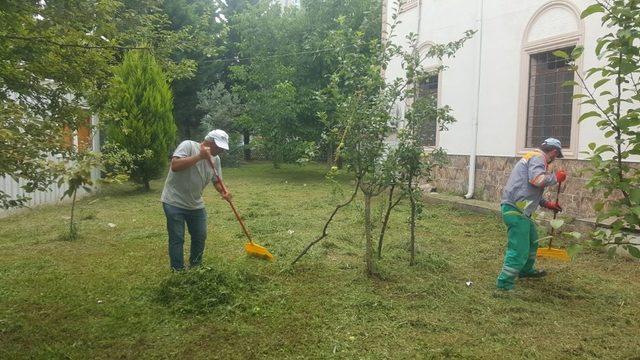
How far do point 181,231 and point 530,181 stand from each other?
3.66 metres

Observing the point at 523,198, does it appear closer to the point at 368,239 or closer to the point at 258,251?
the point at 368,239

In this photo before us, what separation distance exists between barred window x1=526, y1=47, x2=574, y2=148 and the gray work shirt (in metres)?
4.03

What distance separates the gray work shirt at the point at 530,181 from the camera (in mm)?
4758

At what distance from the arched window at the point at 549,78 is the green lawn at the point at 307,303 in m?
2.70

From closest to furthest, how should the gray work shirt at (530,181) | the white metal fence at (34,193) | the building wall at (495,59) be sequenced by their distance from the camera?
1. the gray work shirt at (530,181)
2. the building wall at (495,59)
3. the white metal fence at (34,193)

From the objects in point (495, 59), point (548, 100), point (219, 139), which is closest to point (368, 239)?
point (219, 139)

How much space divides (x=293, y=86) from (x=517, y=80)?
948 cm

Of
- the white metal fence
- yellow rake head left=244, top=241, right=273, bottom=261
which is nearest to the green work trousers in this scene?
yellow rake head left=244, top=241, right=273, bottom=261

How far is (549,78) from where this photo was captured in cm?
872

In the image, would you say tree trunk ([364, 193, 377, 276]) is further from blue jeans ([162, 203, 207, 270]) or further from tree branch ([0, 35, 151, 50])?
tree branch ([0, 35, 151, 50])

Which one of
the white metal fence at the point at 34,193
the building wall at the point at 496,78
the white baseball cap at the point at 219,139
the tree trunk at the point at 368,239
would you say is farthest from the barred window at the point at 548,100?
the white metal fence at the point at 34,193

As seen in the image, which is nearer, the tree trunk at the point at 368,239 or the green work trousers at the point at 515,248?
the green work trousers at the point at 515,248

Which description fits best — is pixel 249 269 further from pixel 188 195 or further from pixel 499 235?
pixel 499 235

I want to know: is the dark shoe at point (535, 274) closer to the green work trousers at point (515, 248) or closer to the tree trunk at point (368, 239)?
the green work trousers at point (515, 248)
